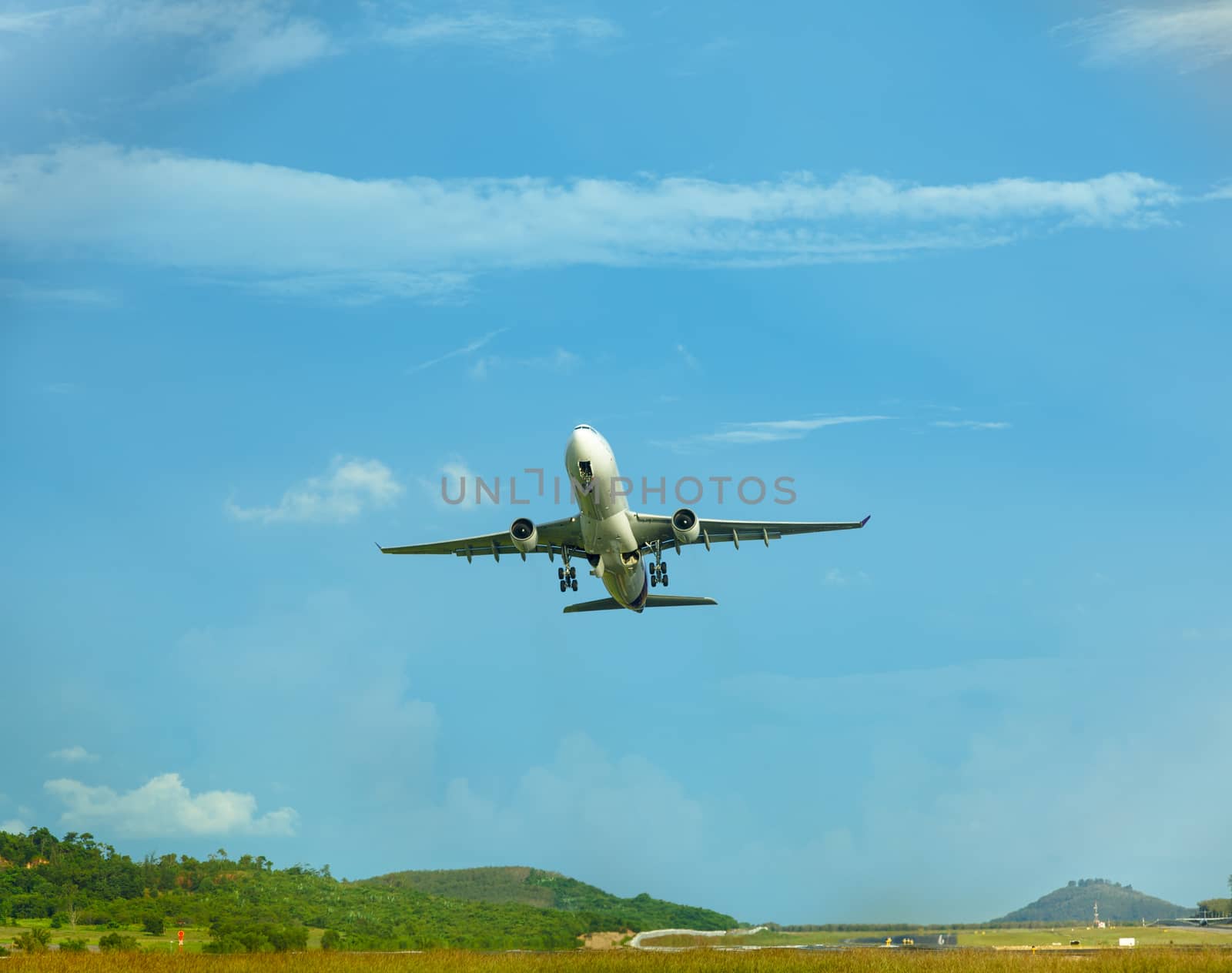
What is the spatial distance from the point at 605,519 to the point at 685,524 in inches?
170

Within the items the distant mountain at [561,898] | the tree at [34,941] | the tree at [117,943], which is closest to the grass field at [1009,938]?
the distant mountain at [561,898]

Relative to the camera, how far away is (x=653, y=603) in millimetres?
62500

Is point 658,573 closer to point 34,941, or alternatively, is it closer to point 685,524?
point 685,524

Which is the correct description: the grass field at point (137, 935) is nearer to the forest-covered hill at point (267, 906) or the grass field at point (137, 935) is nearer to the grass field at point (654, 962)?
the forest-covered hill at point (267, 906)

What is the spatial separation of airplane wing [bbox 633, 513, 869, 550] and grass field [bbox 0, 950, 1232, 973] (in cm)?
1859

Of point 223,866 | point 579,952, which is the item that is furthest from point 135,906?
point 579,952

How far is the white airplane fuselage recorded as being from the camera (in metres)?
51.3

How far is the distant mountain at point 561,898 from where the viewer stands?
73812 mm

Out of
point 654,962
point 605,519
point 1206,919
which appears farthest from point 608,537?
point 1206,919

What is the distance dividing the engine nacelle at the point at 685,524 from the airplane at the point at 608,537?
A: 1.4 inches

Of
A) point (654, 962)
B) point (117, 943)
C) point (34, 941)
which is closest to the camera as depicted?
point (654, 962)

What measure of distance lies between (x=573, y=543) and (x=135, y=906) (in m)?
36.0

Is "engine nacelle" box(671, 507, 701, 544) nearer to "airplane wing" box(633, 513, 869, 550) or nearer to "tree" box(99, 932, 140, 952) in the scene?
"airplane wing" box(633, 513, 869, 550)

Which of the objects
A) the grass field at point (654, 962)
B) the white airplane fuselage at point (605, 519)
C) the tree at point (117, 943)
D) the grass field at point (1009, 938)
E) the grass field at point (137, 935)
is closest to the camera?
the grass field at point (654, 962)
